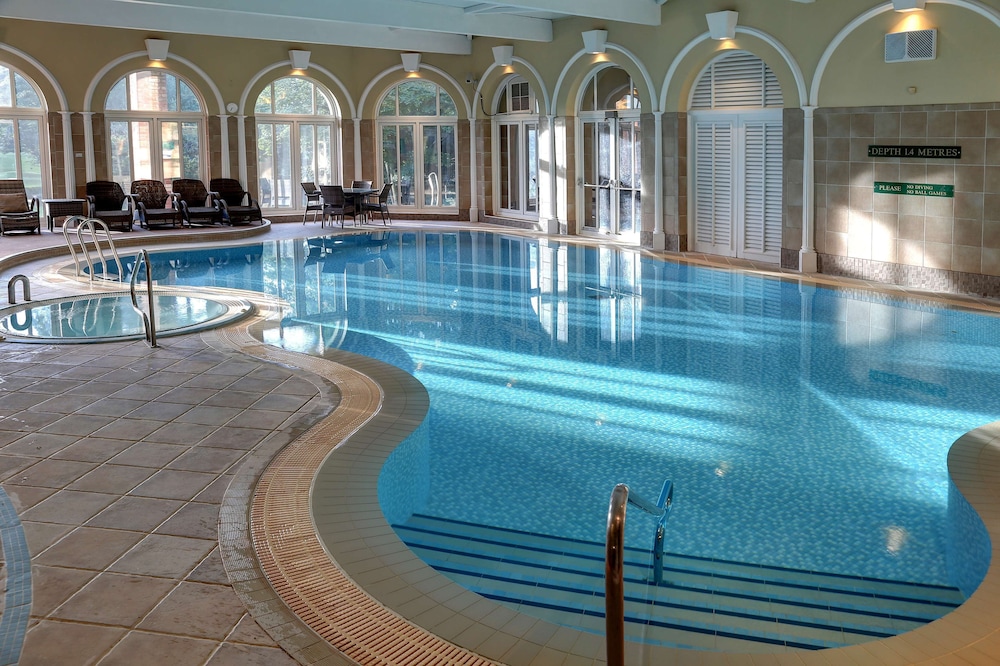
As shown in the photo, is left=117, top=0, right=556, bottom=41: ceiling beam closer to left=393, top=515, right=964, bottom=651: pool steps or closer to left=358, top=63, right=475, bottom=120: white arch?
left=358, top=63, right=475, bottom=120: white arch

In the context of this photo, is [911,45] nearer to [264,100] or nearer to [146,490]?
[146,490]

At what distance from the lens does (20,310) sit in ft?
32.4

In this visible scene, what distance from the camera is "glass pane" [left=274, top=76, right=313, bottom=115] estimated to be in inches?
792

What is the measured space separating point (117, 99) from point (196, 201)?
242 centimetres

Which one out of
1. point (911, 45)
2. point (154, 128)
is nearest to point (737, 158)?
point (911, 45)

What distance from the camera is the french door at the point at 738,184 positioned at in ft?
45.2

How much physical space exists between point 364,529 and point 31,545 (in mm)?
1466

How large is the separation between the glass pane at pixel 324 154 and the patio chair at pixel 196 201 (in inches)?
116

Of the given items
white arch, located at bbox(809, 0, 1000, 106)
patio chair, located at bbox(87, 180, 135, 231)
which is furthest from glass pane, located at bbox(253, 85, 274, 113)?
white arch, located at bbox(809, 0, 1000, 106)

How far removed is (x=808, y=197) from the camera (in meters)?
12.8

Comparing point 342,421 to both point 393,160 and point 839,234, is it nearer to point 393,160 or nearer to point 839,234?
point 839,234

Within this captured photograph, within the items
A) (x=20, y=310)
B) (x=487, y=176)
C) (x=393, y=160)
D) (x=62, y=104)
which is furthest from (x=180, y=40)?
(x=20, y=310)

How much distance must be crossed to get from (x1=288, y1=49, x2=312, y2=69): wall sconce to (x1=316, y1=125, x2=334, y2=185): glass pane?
1463mm

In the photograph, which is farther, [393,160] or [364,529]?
[393,160]
